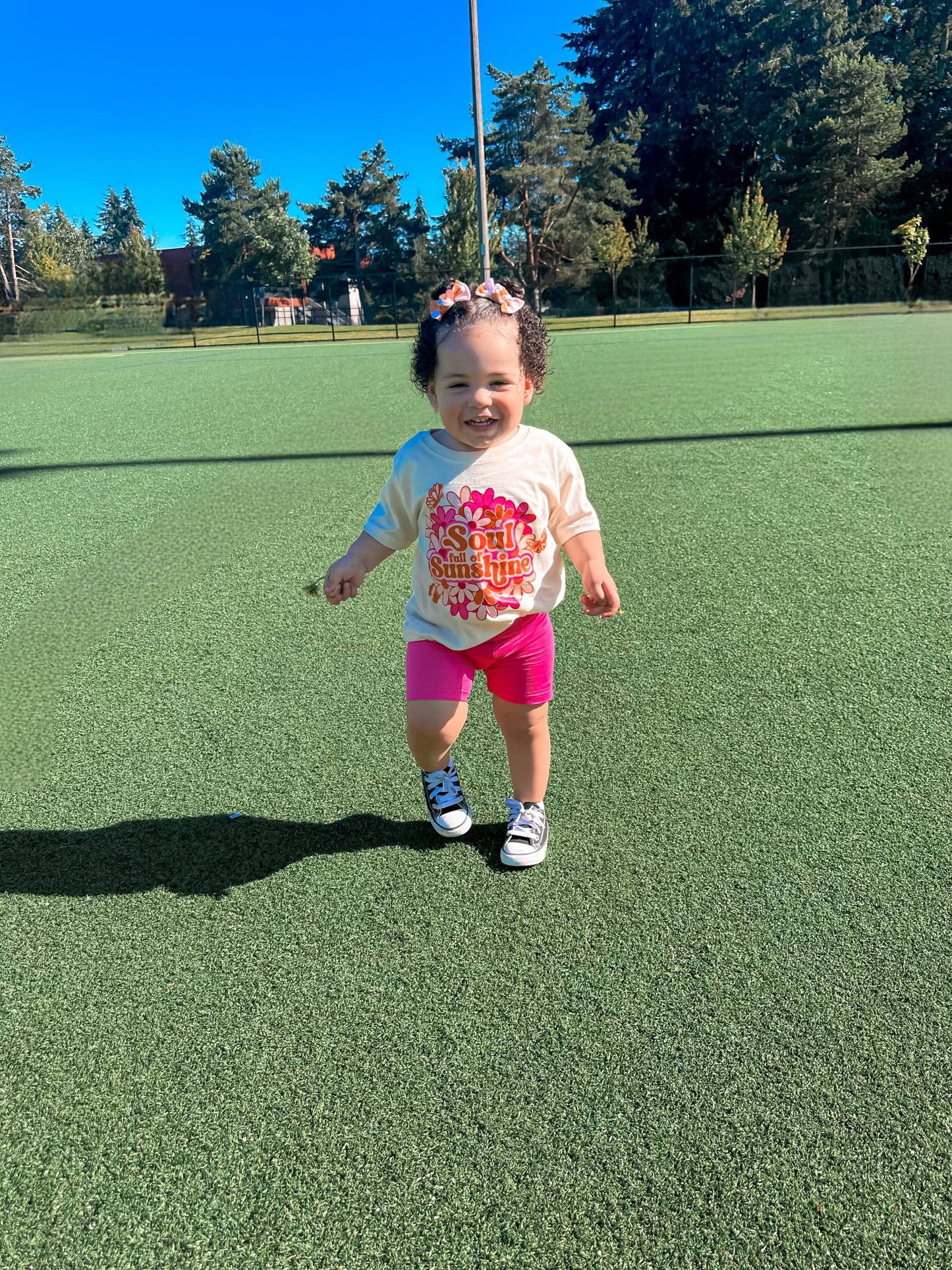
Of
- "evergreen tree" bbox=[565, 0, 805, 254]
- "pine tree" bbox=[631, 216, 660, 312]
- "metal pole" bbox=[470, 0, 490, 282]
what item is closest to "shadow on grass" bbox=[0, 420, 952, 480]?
"metal pole" bbox=[470, 0, 490, 282]

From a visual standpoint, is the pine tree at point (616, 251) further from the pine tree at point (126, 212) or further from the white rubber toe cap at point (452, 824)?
the pine tree at point (126, 212)

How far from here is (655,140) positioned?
5031cm

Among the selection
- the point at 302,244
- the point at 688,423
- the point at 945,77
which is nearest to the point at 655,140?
the point at 945,77

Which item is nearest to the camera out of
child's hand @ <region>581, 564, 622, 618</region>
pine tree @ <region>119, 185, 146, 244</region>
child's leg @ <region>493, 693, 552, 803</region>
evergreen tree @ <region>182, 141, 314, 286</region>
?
child's hand @ <region>581, 564, 622, 618</region>

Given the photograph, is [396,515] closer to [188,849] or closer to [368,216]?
[188,849]

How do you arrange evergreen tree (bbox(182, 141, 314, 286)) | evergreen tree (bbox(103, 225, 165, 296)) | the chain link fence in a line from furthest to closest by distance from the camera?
evergreen tree (bbox(182, 141, 314, 286)) < evergreen tree (bbox(103, 225, 165, 296)) < the chain link fence

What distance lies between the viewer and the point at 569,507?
7.02ft

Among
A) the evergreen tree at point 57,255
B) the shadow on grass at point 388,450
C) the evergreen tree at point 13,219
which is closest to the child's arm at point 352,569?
the shadow on grass at point 388,450

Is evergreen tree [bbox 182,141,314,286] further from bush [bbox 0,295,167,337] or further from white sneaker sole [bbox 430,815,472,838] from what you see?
white sneaker sole [bbox 430,815,472,838]

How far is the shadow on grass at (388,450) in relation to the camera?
22.9ft

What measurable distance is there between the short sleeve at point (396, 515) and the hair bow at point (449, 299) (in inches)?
13.1

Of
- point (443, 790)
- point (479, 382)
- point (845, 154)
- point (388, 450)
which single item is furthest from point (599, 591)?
point (845, 154)

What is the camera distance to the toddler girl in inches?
79.7

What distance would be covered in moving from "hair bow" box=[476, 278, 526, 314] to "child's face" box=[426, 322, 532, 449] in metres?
0.04
